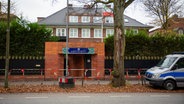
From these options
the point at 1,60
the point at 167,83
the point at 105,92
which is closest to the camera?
the point at 105,92

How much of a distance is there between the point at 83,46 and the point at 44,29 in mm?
4302

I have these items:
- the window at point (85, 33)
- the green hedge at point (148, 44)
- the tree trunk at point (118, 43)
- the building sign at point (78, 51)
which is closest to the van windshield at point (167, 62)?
the tree trunk at point (118, 43)

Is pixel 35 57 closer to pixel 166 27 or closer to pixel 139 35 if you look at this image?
pixel 139 35

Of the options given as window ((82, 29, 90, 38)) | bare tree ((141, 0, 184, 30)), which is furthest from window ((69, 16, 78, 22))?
bare tree ((141, 0, 184, 30))

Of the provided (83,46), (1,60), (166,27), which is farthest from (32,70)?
(166,27)

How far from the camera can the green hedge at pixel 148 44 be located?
82.4 ft

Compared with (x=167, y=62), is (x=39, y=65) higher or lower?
lower

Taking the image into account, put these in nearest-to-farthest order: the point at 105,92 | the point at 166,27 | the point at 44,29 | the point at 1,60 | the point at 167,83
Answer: the point at 105,92 → the point at 167,83 → the point at 1,60 → the point at 44,29 → the point at 166,27

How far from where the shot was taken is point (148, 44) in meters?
25.5

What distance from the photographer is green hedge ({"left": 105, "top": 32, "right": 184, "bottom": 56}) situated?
25.1 metres

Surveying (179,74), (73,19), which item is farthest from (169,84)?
(73,19)

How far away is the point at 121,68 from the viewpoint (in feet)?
57.6

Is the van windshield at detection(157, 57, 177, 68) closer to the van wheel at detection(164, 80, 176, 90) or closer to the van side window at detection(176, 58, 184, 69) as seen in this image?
the van side window at detection(176, 58, 184, 69)

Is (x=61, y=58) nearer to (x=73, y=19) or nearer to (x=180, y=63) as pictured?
(x=180, y=63)
